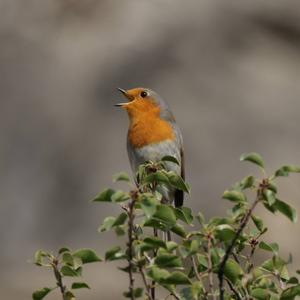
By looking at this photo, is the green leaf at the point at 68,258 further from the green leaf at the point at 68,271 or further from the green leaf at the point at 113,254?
the green leaf at the point at 113,254

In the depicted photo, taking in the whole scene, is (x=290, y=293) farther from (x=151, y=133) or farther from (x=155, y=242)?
(x=151, y=133)

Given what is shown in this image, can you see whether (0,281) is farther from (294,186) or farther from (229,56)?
(229,56)

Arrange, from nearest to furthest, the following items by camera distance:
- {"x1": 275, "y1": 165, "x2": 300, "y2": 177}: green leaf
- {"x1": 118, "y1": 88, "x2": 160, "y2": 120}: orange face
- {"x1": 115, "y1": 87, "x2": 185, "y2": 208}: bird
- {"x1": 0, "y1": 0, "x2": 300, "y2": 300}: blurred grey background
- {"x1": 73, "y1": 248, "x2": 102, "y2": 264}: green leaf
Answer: {"x1": 275, "y1": 165, "x2": 300, "y2": 177}: green leaf → {"x1": 73, "y1": 248, "x2": 102, "y2": 264}: green leaf → {"x1": 115, "y1": 87, "x2": 185, "y2": 208}: bird → {"x1": 118, "y1": 88, "x2": 160, "y2": 120}: orange face → {"x1": 0, "y1": 0, "x2": 300, "y2": 300}: blurred grey background

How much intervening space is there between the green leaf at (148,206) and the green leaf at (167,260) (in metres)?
0.11

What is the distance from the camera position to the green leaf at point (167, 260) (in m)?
1.77

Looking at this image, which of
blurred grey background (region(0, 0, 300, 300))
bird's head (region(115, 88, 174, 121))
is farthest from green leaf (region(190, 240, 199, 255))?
blurred grey background (region(0, 0, 300, 300))

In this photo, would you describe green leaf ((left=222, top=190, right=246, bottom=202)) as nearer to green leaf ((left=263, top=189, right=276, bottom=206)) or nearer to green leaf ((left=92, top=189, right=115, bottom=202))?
green leaf ((left=263, top=189, right=276, bottom=206))

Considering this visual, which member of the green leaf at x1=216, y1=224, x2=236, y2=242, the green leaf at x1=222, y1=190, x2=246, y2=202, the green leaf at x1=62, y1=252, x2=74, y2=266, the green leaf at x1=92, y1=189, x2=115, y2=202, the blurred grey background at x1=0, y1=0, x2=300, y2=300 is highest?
the blurred grey background at x1=0, y1=0, x2=300, y2=300

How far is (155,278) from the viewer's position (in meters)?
1.73

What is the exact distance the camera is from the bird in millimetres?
4602

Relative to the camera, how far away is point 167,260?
5.80 ft

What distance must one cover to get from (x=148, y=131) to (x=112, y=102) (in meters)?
3.57

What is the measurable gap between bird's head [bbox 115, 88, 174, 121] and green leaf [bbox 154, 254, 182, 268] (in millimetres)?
2993

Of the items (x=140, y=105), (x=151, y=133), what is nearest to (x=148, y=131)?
(x=151, y=133)
